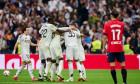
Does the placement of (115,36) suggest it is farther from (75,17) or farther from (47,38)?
(75,17)

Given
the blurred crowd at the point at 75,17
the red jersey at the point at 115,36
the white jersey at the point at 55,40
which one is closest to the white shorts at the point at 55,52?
the white jersey at the point at 55,40

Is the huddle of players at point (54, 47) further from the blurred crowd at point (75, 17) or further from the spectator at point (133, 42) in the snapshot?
the spectator at point (133, 42)

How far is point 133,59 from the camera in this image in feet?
85.5

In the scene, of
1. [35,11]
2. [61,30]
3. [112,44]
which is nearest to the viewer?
[112,44]

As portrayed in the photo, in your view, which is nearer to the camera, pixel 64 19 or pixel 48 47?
pixel 48 47

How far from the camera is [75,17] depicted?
28656mm

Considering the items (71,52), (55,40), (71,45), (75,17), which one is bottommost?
(71,52)

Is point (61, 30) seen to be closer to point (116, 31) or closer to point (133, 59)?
point (116, 31)

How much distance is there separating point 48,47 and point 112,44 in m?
3.87

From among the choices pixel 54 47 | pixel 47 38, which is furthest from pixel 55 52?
pixel 47 38

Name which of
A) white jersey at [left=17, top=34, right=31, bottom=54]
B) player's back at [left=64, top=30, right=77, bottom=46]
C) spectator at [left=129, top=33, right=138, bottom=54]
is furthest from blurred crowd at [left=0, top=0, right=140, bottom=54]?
player's back at [left=64, top=30, right=77, bottom=46]

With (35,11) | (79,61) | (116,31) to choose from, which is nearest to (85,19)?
(35,11)

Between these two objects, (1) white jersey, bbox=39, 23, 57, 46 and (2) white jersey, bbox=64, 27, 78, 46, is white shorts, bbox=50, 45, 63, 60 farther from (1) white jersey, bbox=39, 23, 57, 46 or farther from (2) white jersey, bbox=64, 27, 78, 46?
(2) white jersey, bbox=64, 27, 78, 46

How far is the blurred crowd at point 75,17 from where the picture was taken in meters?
26.8
